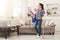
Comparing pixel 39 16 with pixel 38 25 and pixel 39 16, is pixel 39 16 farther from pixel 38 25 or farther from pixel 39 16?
pixel 38 25

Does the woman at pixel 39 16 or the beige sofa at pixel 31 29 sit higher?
the woman at pixel 39 16

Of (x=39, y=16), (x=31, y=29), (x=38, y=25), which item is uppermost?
(x=39, y=16)

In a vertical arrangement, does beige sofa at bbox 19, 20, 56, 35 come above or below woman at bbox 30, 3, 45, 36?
below

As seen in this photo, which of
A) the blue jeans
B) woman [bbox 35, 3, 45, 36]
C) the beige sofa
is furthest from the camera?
the beige sofa

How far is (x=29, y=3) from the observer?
26.0 feet

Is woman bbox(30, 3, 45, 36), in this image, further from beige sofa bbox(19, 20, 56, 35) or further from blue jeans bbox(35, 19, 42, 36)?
beige sofa bbox(19, 20, 56, 35)

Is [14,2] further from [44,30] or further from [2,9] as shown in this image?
[44,30]

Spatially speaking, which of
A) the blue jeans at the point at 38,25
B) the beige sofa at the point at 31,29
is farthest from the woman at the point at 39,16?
the beige sofa at the point at 31,29

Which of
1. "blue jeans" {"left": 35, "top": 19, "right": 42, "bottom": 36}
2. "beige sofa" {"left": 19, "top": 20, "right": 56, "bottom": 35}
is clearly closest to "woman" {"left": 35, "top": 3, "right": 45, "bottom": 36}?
"blue jeans" {"left": 35, "top": 19, "right": 42, "bottom": 36}

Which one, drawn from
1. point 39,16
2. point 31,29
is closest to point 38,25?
point 39,16

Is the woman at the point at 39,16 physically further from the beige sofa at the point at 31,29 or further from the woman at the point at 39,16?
the beige sofa at the point at 31,29

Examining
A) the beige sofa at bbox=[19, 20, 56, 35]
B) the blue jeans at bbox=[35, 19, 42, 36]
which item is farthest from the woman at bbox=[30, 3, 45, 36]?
the beige sofa at bbox=[19, 20, 56, 35]

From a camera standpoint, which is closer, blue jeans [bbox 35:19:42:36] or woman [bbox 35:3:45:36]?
woman [bbox 35:3:45:36]

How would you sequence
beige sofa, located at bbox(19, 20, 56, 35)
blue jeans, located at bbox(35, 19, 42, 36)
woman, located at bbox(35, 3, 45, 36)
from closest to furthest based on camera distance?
woman, located at bbox(35, 3, 45, 36)
blue jeans, located at bbox(35, 19, 42, 36)
beige sofa, located at bbox(19, 20, 56, 35)
